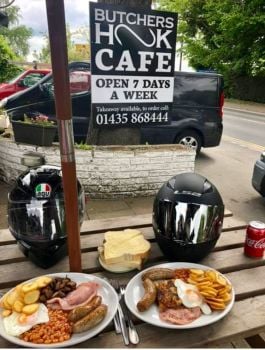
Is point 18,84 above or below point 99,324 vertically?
above

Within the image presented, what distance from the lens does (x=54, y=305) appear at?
133cm

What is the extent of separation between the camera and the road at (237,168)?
4.59 meters

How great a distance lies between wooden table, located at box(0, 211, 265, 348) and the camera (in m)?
1.25

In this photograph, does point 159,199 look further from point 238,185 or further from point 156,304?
point 238,185

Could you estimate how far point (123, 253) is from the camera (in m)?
1.64

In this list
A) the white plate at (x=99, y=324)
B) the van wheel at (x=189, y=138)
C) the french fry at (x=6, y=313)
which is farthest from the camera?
the van wheel at (x=189, y=138)

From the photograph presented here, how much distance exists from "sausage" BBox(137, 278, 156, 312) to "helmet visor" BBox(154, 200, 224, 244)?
30 centimetres

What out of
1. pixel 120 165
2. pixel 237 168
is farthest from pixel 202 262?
pixel 237 168

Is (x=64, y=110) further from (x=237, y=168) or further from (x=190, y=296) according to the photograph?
(x=237, y=168)

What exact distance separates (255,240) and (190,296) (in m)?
0.61

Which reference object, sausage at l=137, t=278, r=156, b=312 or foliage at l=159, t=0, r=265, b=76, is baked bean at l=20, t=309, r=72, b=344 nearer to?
sausage at l=137, t=278, r=156, b=312

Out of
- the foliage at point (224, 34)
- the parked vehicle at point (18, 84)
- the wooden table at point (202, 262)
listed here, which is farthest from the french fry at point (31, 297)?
the foliage at point (224, 34)

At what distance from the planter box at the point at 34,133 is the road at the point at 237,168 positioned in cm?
→ 266

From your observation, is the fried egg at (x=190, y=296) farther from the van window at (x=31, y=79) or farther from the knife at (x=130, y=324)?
the van window at (x=31, y=79)
